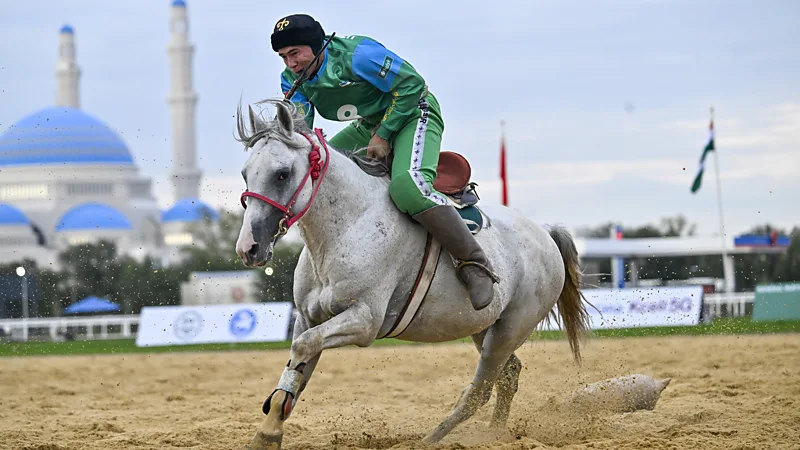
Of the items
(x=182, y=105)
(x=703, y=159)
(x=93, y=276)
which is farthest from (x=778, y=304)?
(x=182, y=105)

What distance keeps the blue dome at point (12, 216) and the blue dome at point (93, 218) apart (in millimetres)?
3193

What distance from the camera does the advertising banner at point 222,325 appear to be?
23672 mm

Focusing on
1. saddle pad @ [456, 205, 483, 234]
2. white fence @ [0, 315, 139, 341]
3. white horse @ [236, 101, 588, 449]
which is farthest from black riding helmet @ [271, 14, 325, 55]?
white fence @ [0, 315, 139, 341]

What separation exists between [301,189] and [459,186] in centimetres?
146

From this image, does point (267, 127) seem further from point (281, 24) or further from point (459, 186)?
point (459, 186)

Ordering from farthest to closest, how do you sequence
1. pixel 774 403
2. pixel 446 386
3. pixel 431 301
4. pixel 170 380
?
1. pixel 170 380
2. pixel 446 386
3. pixel 774 403
4. pixel 431 301

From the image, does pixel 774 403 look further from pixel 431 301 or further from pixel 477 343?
pixel 431 301

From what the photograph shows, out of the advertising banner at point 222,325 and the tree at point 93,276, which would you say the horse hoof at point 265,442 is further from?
the tree at point 93,276


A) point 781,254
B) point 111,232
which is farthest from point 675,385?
point 111,232

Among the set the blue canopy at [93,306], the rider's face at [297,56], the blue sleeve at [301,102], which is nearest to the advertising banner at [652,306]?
the blue sleeve at [301,102]

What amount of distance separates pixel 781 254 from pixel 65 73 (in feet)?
317

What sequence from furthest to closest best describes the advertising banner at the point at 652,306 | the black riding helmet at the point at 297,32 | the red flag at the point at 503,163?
the red flag at the point at 503,163 < the advertising banner at the point at 652,306 < the black riding helmet at the point at 297,32

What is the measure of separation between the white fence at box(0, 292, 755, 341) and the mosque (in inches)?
1787

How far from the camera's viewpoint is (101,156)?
313 feet
